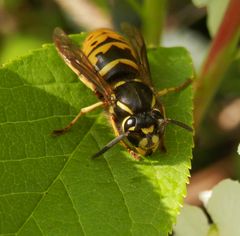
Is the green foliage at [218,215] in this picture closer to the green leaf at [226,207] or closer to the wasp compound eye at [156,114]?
the green leaf at [226,207]

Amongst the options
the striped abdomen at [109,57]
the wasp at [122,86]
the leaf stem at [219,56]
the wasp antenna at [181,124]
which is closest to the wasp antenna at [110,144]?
the wasp at [122,86]

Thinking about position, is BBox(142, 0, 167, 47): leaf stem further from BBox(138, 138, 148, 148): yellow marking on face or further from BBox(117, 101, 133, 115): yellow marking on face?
→ BBox(138, 138, 148, 148): yellow marking on face

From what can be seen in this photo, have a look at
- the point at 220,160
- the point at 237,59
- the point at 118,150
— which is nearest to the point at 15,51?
the point at 220,160

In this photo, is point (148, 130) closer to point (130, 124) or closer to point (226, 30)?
point (130, 124)

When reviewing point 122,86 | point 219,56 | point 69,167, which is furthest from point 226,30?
point 69,167

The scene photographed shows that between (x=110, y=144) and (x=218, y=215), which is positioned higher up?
(x=110, y=144)

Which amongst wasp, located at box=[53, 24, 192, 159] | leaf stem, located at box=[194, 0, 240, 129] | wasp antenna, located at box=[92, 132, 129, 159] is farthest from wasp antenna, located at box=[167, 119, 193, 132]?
leaf stem, located at box=[194, 0, 240, 129]

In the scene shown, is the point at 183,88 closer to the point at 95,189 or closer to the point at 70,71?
the point at 70,71
